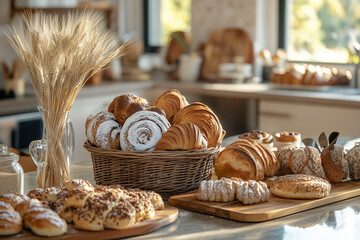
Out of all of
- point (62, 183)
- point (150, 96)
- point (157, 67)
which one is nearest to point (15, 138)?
point (150, 96)

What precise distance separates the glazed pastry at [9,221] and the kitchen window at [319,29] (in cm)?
318

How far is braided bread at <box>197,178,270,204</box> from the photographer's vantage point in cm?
139

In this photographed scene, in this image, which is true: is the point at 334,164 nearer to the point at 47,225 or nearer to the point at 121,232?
the point at 121,232

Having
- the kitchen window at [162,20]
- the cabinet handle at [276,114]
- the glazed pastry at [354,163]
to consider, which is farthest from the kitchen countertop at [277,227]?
the kitchen window at [162,20]

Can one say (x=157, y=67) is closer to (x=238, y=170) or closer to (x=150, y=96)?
(x=150, y=96)

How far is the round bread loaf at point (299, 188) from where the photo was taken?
1438 mm

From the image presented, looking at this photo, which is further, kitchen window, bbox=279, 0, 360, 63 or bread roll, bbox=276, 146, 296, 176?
kitchen window, bbox=279, 0, 360, 63

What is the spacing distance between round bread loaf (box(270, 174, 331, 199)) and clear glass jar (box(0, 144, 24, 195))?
61 cm

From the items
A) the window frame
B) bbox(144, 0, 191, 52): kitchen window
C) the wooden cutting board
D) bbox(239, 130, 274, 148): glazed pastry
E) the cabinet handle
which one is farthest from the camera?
bbox(144, 0, 191, 52): kitchen window

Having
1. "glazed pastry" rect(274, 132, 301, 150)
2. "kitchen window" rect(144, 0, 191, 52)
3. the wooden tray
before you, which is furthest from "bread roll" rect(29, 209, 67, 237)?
"kitchen window" rect(144, 0, 191, 52)

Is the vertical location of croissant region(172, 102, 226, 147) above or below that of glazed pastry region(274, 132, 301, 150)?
above

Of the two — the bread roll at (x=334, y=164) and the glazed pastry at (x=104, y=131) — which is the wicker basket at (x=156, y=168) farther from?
the bread roll at (x=334, y=164)

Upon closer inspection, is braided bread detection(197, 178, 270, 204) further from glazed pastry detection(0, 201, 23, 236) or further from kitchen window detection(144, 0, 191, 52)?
kitchen window detection(144, 0, 191, 52)

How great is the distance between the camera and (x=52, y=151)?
1.47m
